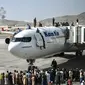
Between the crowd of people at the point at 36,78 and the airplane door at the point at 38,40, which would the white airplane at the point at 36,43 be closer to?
the airplane door at the point at 38,40

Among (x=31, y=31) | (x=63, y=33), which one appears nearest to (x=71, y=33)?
(x=63, y=33)

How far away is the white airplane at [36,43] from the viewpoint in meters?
24.1

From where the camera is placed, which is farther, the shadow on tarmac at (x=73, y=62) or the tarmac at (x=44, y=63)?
the shadow on tarmac at (x=73, y=62)

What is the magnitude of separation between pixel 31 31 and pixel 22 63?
672 cm

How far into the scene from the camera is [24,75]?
20.8 m

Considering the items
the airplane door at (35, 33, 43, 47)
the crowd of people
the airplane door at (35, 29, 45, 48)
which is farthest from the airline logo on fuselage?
the crowd of people

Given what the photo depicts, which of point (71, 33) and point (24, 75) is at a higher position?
point (71, 33)

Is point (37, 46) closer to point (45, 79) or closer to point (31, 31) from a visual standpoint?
point (31, 31)

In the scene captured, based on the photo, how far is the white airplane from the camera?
24.1m

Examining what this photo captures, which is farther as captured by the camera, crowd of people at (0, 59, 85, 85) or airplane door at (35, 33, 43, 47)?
airplane door at (35, 33, 43, 47)

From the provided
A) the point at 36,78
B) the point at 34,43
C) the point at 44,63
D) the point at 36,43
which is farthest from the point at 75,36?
the point at 36,78

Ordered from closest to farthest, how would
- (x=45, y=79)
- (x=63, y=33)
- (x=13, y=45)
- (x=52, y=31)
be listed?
1. (x=45, y=79)
2. (x=13, y=45)
3. (x=52, y=31)
4. (x=63, y=33)

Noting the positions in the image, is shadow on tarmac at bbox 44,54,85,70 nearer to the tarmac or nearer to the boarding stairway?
the tarmac

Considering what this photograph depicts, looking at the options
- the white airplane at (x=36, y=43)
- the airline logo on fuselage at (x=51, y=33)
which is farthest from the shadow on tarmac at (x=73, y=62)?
the airline logo on fuselage at (x=51, y=33)
